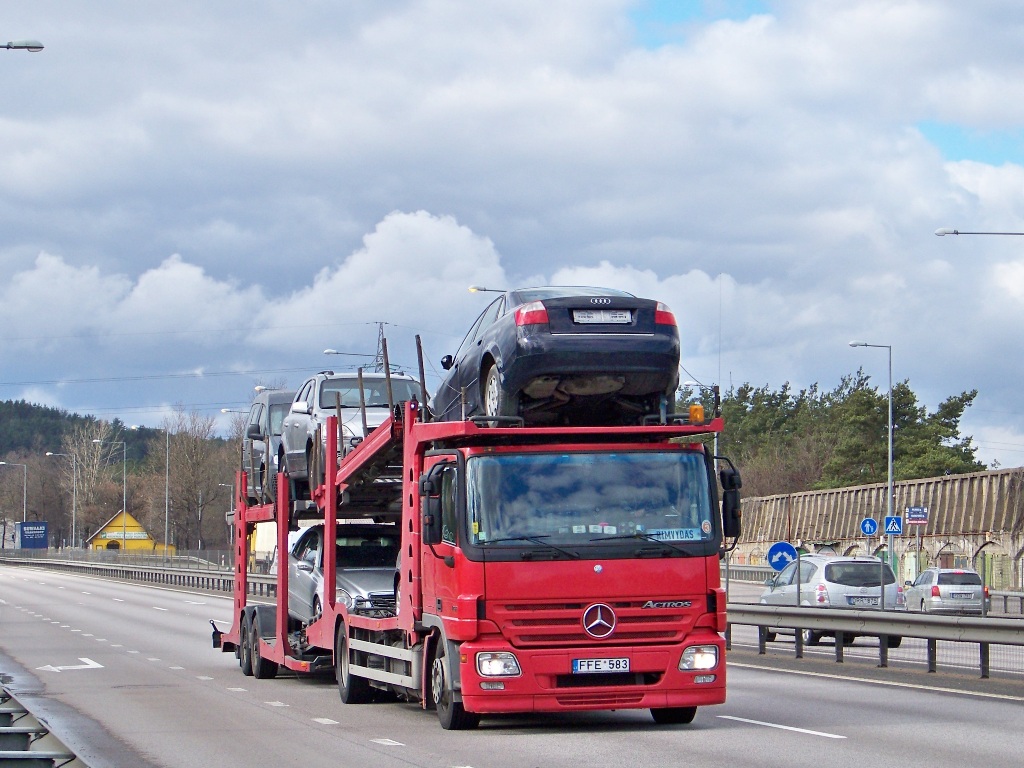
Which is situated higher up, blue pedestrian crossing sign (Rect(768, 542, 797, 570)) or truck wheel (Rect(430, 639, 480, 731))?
blue pedestrian crossing sign (Rect(768, 542, 797, 570))

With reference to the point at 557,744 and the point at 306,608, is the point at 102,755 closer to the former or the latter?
the point at 557,744

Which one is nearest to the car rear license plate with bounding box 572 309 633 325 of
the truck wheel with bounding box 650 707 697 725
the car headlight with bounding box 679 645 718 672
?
the car headlight with bounding box 679 645 718 672

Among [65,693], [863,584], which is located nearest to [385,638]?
[65,693]

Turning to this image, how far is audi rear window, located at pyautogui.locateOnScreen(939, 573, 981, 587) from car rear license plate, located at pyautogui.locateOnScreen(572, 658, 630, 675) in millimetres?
26553

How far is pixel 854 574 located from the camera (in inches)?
1040

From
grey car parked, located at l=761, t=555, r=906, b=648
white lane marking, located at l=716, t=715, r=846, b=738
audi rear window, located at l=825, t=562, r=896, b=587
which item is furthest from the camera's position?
audi rear window, located at l=825, t=562, r=896, b=587

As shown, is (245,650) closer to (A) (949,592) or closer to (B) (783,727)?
(B) (783,727)

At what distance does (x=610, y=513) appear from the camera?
461 inches

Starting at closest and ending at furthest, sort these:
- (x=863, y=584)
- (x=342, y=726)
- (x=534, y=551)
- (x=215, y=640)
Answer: (x=534, y=551), (x=342, y=726), (x=215, y=640), (x=863, y=584)

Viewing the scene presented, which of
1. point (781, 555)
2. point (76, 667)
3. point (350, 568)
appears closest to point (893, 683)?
point (350, 568)

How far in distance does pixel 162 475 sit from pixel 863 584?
10899 cm

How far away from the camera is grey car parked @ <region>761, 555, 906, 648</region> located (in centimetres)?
2612

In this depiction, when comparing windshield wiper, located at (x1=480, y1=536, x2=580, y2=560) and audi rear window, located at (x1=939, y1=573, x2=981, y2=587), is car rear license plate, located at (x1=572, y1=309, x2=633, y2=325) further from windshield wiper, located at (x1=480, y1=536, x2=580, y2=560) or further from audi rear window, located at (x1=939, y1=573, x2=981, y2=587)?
audi rear window, located at (x1=939, y1=573, x2=981, y2=587)

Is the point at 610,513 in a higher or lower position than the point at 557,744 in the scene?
higher
